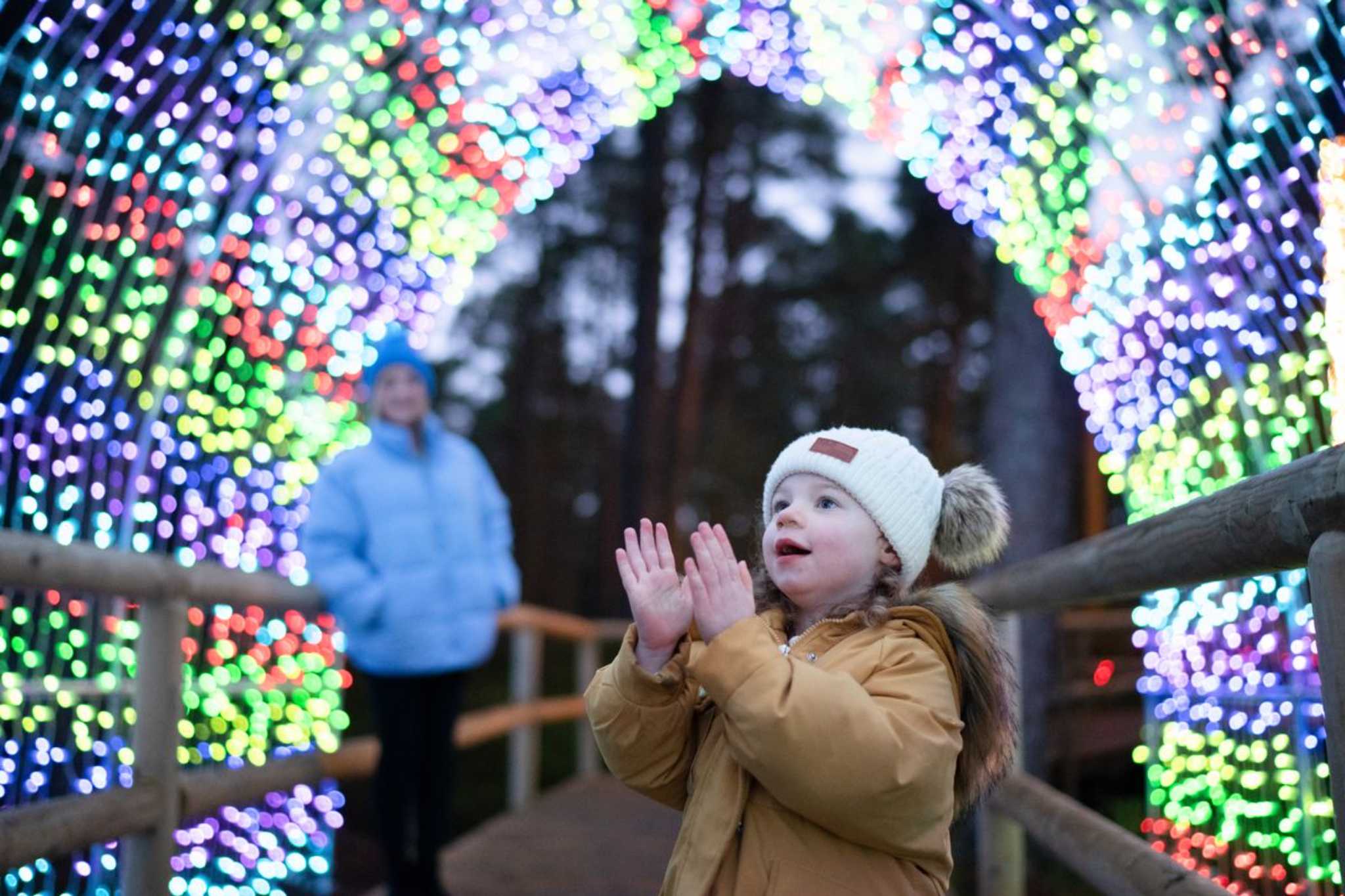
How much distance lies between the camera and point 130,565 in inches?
98.5

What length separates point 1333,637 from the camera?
137cm

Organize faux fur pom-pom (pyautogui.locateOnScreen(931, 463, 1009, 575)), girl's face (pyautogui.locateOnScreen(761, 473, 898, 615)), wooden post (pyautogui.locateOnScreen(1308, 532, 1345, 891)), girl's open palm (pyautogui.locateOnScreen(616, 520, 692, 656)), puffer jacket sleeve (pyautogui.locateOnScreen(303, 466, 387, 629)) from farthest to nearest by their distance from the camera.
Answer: puffer jacket sleeve (pyautogui.locateOnScreen(303, 466, 387, 629)), faux fur pom-pom (pyautogui.locateOnScreen(931, 463, 1009, 575)), girl's face (pyautogui.locateOnScreen(761, 473, 898, 615)), girl's open palm (pyautogui.locateOnScreen(616, 520, 692, 656)), wooden post (pyautogui.locateOnScreen(1308, 532, 1345, 891))

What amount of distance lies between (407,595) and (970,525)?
2056mm

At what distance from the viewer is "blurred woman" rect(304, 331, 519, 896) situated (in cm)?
375

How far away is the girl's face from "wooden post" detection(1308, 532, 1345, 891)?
68 cm

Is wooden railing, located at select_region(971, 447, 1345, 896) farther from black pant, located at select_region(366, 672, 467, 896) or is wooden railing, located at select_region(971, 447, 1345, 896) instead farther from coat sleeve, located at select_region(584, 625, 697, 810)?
black pant, located at select_region(366, 672, 467, 896)

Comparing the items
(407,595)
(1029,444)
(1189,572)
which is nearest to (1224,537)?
(1189,572)

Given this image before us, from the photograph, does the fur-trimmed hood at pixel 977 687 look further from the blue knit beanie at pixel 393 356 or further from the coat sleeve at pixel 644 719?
the blue knit beanie at pixel 393 356

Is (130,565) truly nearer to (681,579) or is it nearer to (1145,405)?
(681,579)

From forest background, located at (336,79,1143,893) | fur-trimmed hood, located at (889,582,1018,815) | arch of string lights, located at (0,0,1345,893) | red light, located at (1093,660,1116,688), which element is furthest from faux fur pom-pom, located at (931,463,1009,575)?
red light, located at (1093,660,1116,688)

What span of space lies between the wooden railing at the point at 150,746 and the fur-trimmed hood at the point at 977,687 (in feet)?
4.22

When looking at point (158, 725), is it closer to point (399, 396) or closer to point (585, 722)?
point (399, 396)

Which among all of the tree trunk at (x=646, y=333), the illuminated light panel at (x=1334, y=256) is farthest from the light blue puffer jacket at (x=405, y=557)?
the tree trunk at (x=646, y=333)

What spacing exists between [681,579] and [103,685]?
1628mm
